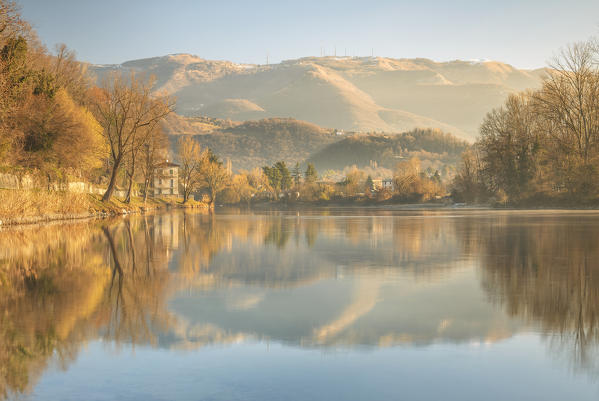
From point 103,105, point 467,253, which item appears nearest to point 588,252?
point 467,253

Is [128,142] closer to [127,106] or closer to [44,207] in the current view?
[127,106]

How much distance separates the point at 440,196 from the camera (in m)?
93.2

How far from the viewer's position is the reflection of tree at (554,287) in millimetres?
5883

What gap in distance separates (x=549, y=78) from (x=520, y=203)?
14.4m

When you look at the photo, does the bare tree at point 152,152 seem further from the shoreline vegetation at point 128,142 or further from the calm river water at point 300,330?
the calm river water at point 300,330

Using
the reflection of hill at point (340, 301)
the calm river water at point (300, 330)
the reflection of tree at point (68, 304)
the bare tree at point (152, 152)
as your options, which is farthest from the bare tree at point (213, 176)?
the calm river water at point (300, 330)

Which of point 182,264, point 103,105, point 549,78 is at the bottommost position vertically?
point 182,264

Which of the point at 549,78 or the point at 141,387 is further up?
the point at 549,78

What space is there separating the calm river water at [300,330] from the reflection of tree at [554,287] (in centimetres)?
3

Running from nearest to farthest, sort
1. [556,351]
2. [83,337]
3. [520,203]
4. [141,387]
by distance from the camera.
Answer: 1. [141,387]
2. [556,351]
3. [83,337]
4. [520,203]

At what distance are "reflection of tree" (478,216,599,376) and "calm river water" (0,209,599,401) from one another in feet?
0.11

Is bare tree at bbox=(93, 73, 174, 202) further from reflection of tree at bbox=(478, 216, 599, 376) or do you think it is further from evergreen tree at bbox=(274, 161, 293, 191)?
evergreen tree at bbox=(274, 161, 293, 191)

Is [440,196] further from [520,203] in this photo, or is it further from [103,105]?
[103,105]

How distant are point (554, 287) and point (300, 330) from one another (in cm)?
496
